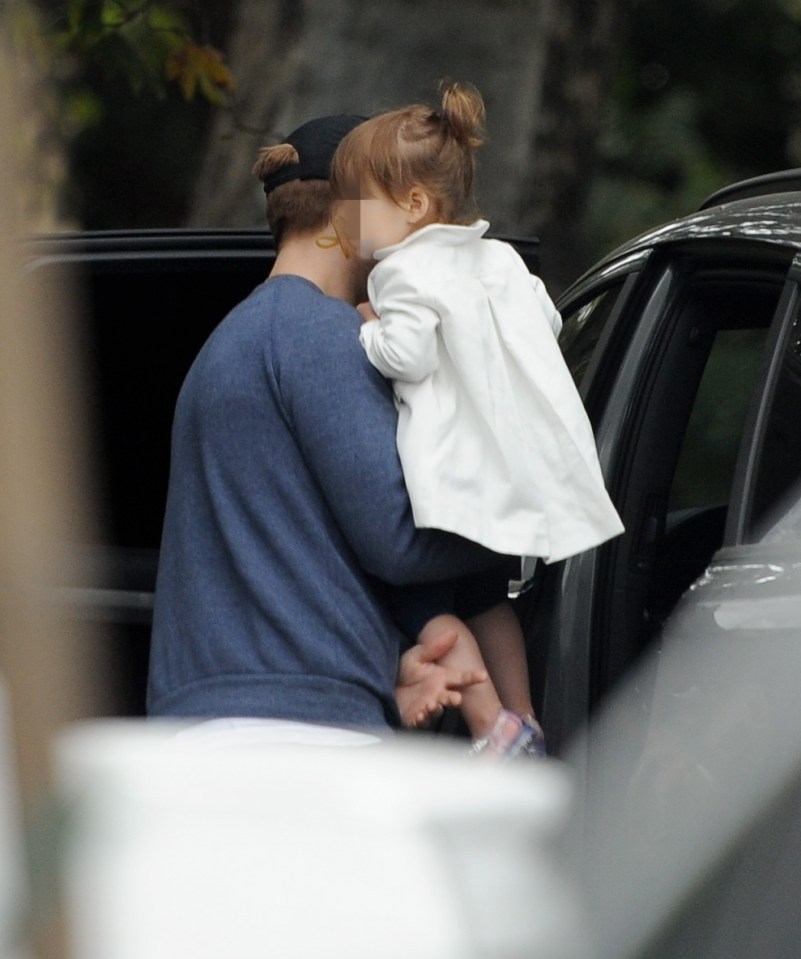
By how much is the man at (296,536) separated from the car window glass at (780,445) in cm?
50

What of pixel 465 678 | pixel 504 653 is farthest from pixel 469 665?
pixel 504 653

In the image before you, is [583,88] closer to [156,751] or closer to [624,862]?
[624,862]

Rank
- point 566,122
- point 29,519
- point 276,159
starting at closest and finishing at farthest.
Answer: point 29,519 < point 276,159 < point 566,122

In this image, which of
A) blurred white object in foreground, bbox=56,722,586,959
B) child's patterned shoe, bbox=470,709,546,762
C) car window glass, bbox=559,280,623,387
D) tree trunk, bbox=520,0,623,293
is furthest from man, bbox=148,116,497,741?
tree trunk, bbox=520,0,623,293

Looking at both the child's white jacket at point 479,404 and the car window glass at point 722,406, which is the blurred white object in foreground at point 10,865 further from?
the car window glass at point 722,406

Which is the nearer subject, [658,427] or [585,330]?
[658,427]

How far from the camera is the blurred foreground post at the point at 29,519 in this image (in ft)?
3.18

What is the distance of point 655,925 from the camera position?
6.66 ft

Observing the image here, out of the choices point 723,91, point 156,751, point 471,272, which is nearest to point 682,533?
point 471,272

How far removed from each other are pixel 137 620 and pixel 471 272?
1599 mm

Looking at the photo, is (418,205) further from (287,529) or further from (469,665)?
(469,665)

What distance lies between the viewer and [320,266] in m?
2.55

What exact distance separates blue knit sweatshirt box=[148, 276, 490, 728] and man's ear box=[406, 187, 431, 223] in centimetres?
16

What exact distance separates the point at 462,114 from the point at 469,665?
2.56ft
